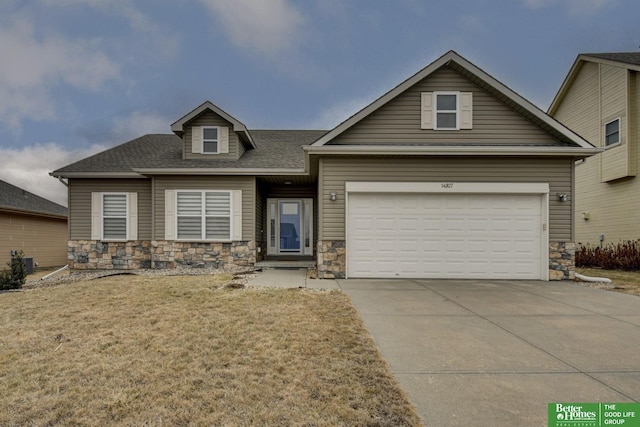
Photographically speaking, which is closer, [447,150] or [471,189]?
[447,150]

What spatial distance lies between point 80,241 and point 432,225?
11745 millimetres

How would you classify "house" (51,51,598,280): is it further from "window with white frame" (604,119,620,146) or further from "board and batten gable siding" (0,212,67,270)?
"board and batten gable siding" (0,212,67,270)

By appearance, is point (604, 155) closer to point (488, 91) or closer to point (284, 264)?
point (488, 91)

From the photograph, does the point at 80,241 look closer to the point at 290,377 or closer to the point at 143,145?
the point at 143,145

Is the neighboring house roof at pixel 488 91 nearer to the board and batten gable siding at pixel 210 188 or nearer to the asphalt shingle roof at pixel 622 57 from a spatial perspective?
the board and batten gable siding at pixel 210 188

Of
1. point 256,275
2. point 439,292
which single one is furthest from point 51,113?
point 439,292

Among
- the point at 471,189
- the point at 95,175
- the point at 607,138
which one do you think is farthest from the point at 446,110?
the point at 95,175

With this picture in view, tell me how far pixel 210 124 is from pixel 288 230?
4936mm

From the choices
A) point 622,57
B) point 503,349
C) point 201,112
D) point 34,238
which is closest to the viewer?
point 503,349

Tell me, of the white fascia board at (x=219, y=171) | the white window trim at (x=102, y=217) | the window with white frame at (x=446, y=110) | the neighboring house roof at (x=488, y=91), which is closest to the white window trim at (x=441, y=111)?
the window with white frame at (x=446, y=110)

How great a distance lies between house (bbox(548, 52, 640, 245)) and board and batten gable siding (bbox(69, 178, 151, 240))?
1596 centimetres

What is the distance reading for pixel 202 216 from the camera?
1080 cm

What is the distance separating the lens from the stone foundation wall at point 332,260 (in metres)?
8.45

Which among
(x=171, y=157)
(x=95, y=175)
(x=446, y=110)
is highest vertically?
(x=446, y=110)
